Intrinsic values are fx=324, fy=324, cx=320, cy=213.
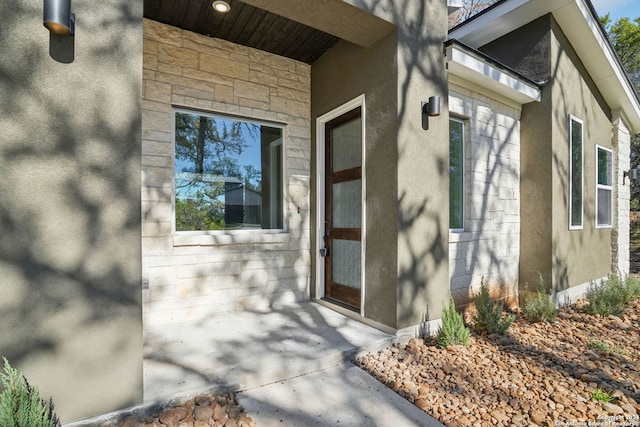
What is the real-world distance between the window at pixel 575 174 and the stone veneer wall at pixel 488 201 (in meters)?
0.83

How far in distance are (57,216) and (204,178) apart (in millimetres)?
2097

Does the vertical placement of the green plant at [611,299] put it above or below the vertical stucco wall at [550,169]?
below

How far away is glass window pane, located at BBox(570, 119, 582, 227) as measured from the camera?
4938 millimetres

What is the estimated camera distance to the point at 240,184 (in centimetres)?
404

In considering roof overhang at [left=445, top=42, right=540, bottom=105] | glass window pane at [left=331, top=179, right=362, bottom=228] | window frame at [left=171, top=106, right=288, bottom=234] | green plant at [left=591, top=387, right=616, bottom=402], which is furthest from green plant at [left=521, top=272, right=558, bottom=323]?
window frame at [left=171, top=106, right=288, bottom=234]

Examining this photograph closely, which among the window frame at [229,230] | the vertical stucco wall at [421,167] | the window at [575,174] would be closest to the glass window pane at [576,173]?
the window at [575,174]

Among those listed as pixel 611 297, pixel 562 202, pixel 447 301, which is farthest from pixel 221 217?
pixel 611 297

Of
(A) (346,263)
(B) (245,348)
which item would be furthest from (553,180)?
(B) (245,348)

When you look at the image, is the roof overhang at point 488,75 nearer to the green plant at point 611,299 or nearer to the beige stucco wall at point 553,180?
the beige stucco wall at point 553,180

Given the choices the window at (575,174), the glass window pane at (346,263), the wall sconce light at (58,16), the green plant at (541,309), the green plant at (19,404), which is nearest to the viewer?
the green plant at (19,404)

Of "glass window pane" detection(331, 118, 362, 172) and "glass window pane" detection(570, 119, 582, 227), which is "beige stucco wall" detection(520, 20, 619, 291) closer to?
"glass window pane" detection(570, 119, 582, 227)

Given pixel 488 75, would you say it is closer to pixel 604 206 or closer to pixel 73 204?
pixel 604 206

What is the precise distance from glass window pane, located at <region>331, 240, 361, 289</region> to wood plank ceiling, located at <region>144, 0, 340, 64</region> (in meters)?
2.46

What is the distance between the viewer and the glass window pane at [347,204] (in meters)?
3.76
